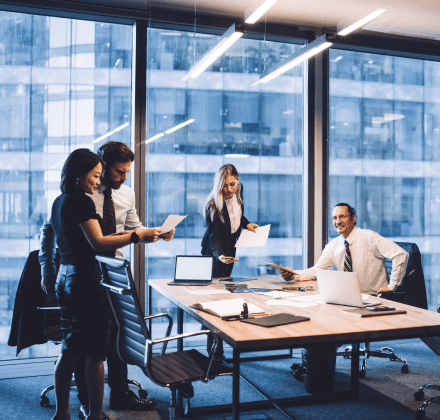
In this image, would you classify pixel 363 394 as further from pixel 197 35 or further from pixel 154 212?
pixel 197 35

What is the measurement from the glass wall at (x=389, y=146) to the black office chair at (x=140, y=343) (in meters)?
2.92

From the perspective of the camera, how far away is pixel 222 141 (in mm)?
4410

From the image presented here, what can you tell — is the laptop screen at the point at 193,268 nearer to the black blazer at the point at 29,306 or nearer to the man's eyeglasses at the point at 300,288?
the man's eyeglasses at the point at 300,288

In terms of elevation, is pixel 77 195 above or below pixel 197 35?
below

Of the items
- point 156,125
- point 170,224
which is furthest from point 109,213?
point 156,125

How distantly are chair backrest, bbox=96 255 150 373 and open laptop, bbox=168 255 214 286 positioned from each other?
3.77ft

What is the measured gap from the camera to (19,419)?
2709 mm

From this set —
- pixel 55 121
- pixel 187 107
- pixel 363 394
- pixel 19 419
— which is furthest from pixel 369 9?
pixel 19 419

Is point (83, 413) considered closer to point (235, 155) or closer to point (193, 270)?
point (193, 270)

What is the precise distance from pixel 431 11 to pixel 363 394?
351 cm

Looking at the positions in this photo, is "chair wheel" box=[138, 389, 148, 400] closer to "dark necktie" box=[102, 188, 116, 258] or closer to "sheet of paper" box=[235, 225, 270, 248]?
"dark necktie" box=[102, 188, 116, 258]

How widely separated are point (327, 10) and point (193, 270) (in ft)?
8.99

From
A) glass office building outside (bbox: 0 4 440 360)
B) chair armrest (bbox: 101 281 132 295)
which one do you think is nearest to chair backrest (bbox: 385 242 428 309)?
glass office building outside (bbox: 0 4 440 360)

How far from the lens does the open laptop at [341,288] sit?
2357 mm
